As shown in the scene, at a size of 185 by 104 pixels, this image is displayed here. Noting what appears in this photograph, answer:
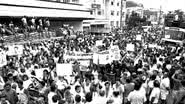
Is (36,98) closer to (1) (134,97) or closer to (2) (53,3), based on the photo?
(1) (134,97)

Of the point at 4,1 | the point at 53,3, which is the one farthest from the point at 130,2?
the point at 4,1

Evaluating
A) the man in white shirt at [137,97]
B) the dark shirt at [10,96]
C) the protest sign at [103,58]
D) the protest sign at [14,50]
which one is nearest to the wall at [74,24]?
the protest sign at [14,50]

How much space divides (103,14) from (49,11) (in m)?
26.2

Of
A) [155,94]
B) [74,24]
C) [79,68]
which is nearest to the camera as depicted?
[155,94]

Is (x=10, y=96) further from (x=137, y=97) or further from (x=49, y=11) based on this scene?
(x=49, y=11)

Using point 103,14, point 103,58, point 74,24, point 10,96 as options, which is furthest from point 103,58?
point 103,14

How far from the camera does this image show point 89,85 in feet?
25.2

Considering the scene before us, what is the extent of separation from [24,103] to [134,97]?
2895 millimetres

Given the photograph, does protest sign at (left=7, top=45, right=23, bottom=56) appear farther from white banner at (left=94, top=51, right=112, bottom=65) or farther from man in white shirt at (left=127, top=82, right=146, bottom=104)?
man in white shirt at (left=127, top=82, right=146, bottom=104)

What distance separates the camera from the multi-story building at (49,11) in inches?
938

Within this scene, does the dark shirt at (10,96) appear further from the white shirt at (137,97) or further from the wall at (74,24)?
the wall at (74,24)

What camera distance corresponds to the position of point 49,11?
104ft

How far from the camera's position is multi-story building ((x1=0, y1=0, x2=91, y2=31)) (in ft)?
78.2

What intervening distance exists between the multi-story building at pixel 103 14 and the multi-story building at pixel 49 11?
4466 millimetres
